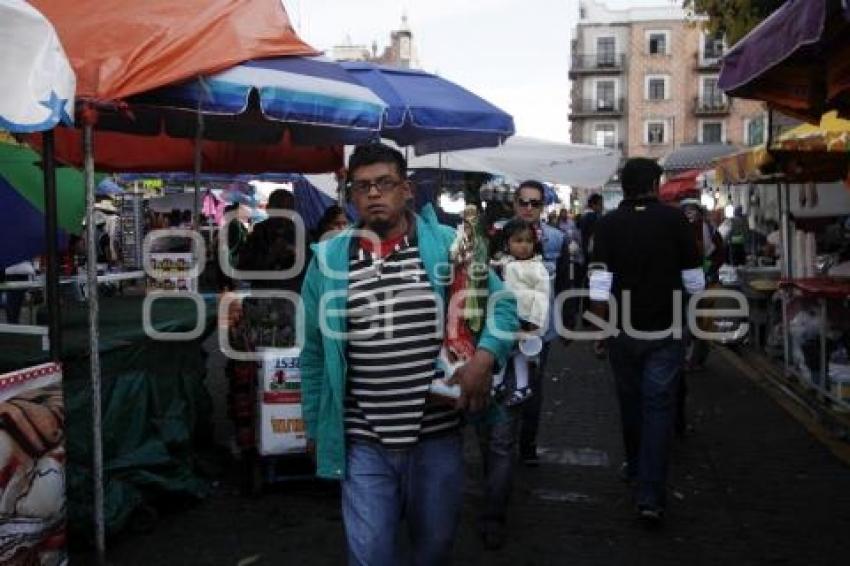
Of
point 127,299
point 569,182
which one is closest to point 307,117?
point 127,299

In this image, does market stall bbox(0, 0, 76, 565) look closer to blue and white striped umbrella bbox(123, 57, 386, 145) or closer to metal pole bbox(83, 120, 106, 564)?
metal pole bbox(83, 120, 106, 564)

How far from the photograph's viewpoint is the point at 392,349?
307 cm

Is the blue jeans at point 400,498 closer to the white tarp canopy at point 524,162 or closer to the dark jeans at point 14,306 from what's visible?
the dark jeans at point 14,306

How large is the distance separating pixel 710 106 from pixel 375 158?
231 feet

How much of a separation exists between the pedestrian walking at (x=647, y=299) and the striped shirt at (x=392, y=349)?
2332 millimetres

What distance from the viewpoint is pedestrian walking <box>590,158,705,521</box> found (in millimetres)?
5094

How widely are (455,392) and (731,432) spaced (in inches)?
200

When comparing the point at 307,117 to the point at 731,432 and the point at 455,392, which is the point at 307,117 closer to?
the point at 455,392

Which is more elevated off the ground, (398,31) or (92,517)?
(398,31)

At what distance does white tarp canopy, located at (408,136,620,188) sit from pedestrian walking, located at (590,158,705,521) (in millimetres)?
6861

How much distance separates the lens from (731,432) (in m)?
7.42

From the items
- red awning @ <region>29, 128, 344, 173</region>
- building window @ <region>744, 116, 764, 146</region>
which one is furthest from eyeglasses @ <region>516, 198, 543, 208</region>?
building window @ <region>744, 116, 764, 146</region>

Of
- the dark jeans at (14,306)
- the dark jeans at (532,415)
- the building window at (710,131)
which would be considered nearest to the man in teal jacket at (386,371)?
the dark jeans at (532,415)

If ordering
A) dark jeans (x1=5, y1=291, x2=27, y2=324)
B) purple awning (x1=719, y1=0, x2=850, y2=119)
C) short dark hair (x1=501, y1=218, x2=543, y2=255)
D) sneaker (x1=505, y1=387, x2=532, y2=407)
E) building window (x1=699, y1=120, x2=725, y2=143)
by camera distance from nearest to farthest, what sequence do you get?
1. purple awning (x1=719, y1=0, x2=850, y2=119)
2. sneaker (x1=505, y1=387, x2=532, y2=407)
3. short dark hair (x1=501, y1=218, x2=543, y2=255)
4. dark jeans (x1=5, y1=291, x2=27, y2=324)
5. building window (x1=699, y1=120, x2=725, y2=143)
